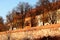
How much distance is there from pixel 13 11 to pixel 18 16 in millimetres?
1892

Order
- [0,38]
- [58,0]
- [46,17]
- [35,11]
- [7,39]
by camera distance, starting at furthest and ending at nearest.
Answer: [35,11]
[58,0]
[46,17]
[0,38]
[7,39]

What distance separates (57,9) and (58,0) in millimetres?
3148

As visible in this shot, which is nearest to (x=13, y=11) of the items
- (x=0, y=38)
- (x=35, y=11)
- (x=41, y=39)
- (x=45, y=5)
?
(x=35, y=11)

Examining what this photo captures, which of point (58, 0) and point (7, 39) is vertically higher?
point (58, 0)

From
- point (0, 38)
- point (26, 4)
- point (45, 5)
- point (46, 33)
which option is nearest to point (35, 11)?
point (26, 4)

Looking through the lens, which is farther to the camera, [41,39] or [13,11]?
[13,11]

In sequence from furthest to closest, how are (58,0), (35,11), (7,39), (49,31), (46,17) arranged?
(35,11), (58,0), (46,17), (7,39), (49,31)

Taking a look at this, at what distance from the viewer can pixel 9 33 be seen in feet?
78.1

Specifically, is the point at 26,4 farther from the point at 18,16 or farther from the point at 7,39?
the point at 7,39

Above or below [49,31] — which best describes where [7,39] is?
below

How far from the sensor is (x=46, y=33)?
16984 mm

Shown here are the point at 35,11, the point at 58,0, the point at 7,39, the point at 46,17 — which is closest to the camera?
the point at 7,39

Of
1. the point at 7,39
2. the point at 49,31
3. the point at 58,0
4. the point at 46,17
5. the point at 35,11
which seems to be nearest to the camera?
the point at 49,31

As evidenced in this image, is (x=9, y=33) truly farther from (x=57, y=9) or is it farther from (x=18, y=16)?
(x=18, y=16)
